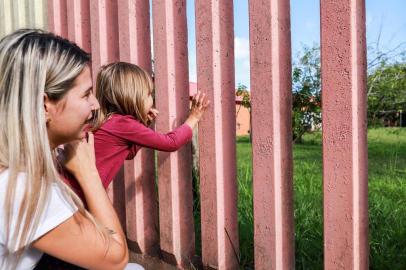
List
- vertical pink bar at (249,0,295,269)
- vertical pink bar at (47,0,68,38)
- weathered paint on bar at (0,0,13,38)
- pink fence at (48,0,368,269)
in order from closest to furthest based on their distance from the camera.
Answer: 1. pink fence at (48,0,368,269)
2. vertical pink bar at (249,0,295,269)
3. vertical pink bar at (47,0,68,38)
4. weathered paint on bar at (0,0,13,38)

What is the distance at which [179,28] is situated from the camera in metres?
2.44

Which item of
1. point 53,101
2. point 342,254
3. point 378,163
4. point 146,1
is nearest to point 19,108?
point 53,101

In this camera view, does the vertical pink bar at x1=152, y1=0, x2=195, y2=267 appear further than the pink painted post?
No

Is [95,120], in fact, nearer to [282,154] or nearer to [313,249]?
[282,154]

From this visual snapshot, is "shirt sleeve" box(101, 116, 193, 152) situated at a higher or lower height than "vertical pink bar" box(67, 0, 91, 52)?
lower

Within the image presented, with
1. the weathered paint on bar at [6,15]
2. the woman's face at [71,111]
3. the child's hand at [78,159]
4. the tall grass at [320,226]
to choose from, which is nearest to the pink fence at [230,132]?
the tall grass at [320,226]

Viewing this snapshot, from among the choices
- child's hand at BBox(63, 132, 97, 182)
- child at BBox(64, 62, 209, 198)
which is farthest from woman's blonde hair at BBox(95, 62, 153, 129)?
child's hand at BBox(63, 132, 97, 182)

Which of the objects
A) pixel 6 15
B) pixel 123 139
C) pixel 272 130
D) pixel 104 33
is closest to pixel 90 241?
pixel 272 130

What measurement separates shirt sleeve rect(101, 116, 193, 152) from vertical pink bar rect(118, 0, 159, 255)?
0.97 ft

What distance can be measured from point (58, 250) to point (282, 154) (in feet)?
3.48

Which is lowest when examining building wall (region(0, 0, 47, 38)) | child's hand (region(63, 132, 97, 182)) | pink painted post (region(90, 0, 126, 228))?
child's hand (region(63, 132, 97, 182))

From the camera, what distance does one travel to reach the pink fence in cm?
180

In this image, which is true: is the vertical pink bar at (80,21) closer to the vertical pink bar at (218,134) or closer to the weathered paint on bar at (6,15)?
the vertical pink bar at (218,134)

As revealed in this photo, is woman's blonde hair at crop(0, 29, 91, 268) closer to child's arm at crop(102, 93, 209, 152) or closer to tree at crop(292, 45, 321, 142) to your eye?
child's arm at crop(102, 93, 209, 152)
